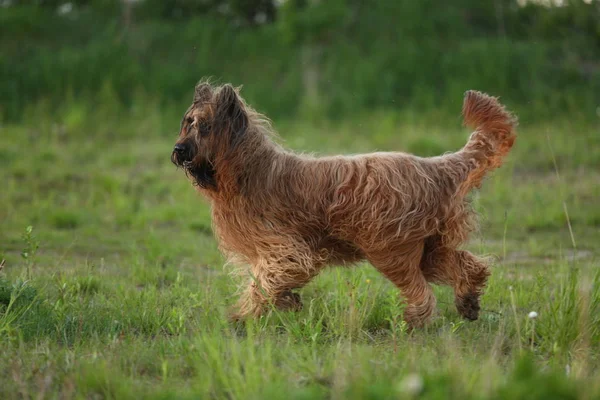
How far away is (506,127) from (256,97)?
8.56 metres

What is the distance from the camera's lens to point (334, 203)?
521 centimetres

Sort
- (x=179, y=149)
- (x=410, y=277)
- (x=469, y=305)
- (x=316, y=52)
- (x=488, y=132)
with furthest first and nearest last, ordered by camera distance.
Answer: (x=316, y=52) → (x=488, y=132) → (x=469, y=305) → (x=410, y=277) → (x=179, y=149)

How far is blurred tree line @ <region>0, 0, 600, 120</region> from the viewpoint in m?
13.4

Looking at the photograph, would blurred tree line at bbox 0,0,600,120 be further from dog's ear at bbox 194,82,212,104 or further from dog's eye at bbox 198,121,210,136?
dog's eye at bbox 198,121,210,136

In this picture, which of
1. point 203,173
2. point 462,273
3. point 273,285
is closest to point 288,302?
point 273,285

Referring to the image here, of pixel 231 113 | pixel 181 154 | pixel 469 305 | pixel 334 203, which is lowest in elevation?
pixel 469 305

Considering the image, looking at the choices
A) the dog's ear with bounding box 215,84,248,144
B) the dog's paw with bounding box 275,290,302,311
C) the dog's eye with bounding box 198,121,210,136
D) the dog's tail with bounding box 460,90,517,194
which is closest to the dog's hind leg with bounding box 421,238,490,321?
the dog's tail with bounding box 460,90,517,194

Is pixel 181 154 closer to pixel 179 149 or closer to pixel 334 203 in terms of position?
pixel 179 149

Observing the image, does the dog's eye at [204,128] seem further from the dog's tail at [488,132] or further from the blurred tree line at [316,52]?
the blurred tree line at [316,52]

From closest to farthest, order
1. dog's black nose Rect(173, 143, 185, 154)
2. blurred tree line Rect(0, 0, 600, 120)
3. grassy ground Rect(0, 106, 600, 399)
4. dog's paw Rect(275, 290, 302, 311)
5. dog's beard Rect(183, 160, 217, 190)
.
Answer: grassy ground Rect(0, 106, 600, 399) → dog's black nose Rect(173, 143, 185, 154) → dog's beard Rect(183, 160, 217, 190) → dog's paw Rect(275, 290, 302, 311) → blurred tree line Rect(0, 0, 600, 120)

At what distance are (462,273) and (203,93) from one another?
2125mm

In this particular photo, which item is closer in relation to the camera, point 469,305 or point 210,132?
point 210,132

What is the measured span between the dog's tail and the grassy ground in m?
0.53

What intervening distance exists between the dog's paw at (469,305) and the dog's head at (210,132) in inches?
73.2
